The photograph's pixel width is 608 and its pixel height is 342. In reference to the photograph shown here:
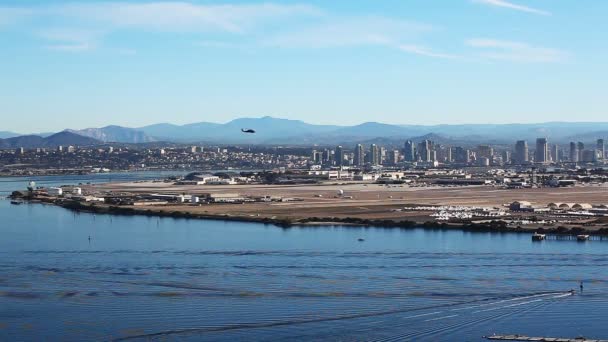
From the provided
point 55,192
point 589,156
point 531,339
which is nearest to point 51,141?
point 589,156

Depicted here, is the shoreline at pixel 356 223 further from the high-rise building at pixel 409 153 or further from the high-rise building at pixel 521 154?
the high-rise building at pixel 409 153

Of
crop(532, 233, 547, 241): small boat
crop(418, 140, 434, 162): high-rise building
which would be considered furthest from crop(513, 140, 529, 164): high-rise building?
crop(532, 233, 547, 241): small boat

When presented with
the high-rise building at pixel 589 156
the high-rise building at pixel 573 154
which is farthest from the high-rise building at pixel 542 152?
the high-rise building at pixel 589 156

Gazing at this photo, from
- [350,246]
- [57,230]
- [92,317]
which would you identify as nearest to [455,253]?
[350,246]

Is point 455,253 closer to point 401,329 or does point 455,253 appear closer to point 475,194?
point 401,329

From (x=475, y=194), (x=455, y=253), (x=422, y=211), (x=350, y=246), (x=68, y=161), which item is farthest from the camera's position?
(x=68, y=161)

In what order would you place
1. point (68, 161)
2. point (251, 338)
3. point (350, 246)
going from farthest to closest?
point (68, 161)
point (350, 246)
point (251, 338)

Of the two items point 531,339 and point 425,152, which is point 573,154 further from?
point 531,339

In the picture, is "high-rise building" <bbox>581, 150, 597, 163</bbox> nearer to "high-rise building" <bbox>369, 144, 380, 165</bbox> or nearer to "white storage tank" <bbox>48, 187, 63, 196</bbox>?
"high-rise building" <bbox>369, 144, 380, 165</bbox>
